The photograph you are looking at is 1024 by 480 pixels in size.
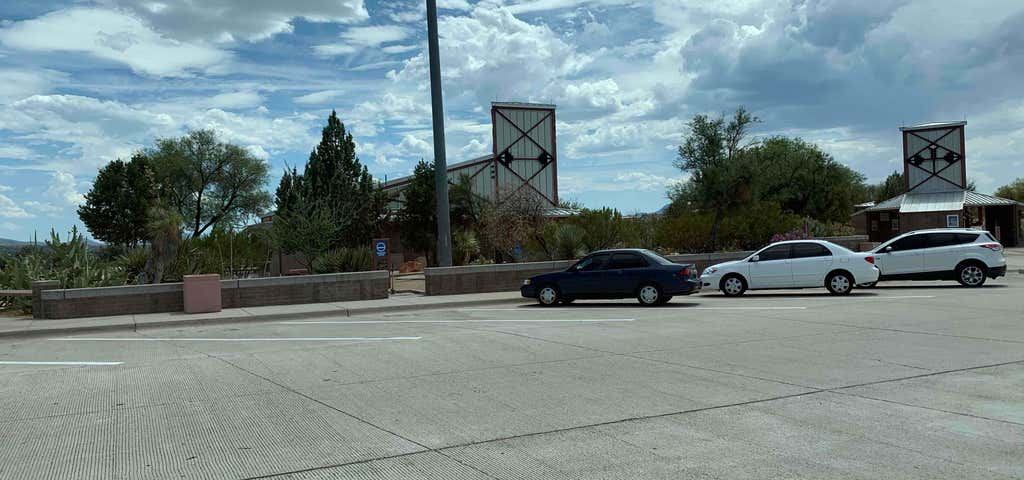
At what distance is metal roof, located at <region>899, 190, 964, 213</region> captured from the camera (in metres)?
52.6

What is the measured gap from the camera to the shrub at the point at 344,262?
24.5 metres

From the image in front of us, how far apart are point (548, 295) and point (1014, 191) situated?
8919 centimetres

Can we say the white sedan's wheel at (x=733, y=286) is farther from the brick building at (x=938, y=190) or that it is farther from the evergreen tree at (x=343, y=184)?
the brick building at (x=938, y=190)

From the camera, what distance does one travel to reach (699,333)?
14047 mm

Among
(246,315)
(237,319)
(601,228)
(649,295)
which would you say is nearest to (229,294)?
(246,315)

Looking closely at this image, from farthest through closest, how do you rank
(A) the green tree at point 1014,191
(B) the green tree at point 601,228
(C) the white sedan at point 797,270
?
(A) the green tree at point 1014,191
(B) the green tree at point 601,228
(C) the white sedan at point 797,270

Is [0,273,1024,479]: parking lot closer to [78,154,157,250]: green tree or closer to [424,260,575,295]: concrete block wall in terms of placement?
[424,260,575,295]: concrete block wall

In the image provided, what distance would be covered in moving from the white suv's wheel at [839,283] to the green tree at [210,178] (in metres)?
49.4

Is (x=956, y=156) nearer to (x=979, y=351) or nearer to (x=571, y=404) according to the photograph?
(x=979, y=351)

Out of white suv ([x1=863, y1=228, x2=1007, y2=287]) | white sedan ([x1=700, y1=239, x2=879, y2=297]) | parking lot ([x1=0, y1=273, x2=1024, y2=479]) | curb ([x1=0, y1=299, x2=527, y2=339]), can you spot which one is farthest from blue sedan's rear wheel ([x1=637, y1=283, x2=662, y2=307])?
white suv ([x1=863, y1=228, x2=1007, y2=287])

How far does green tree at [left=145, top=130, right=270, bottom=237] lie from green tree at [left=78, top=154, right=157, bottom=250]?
2910 millimetres

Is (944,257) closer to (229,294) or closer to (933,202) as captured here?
(229,294)

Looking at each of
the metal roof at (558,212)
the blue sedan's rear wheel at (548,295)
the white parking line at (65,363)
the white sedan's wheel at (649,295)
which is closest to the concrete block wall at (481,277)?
the blue sedan's rear wheel at (548,295)

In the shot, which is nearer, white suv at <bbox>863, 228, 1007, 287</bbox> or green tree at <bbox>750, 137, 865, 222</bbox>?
white suv at <bbox>863, 228, 1007, 287</bbox>
